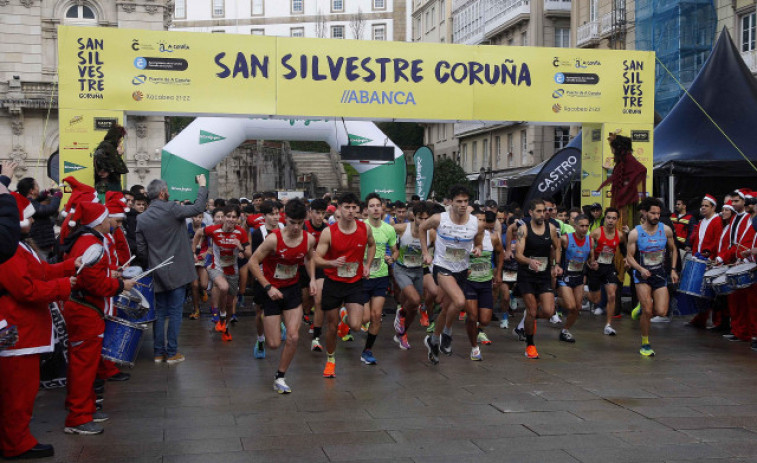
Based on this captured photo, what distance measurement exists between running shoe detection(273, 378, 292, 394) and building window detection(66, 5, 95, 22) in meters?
28.7

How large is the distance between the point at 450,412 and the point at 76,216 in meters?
3.55

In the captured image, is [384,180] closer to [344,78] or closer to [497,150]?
[344,78]

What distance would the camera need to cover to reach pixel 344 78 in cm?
1341

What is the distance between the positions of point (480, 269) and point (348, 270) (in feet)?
5.90

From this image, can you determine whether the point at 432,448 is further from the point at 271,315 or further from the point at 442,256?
the point at 442,256

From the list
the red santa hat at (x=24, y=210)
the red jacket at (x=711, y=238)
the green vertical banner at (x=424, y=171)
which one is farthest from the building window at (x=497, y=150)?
the red santa hat at (x=24, y=210)

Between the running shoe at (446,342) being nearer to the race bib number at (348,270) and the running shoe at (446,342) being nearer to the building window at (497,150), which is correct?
the race bib number at (348,270)

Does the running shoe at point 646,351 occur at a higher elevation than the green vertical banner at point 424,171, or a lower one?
lower

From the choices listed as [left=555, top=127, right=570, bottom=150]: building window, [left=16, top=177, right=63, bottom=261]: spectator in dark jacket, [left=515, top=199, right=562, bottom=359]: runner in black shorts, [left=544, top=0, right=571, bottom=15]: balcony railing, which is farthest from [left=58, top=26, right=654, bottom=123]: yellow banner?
[left=544, top=0, right=571, bottom=15]: balcony railing

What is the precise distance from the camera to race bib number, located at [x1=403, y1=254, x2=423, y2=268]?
34.4 feet

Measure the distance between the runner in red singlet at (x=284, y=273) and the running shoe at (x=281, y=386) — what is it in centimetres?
1

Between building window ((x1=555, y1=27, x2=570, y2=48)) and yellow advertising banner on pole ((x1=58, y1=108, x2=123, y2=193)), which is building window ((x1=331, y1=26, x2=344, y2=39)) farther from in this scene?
yellow advertising banner on pole ((x1=58, y1=108, x2=123, y2=193))

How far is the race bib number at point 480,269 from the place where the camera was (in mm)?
9453

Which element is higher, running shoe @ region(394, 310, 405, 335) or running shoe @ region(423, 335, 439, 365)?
running shoe @ region(394, 310, 405, 335)
